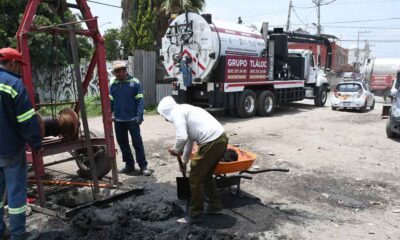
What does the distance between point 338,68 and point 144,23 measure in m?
52.4

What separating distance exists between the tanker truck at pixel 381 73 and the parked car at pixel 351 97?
983cm

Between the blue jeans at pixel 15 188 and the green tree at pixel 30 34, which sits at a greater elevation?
the green tree at pixel 30 34

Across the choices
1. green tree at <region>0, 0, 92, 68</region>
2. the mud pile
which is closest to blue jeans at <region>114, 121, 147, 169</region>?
the mud pile

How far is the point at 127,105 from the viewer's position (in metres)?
6.87

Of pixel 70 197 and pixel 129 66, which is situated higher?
pixel 129 66

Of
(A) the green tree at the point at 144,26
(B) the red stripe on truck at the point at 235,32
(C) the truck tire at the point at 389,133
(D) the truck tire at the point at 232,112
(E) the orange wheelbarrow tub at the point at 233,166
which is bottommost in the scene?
(C) the truck tire at the point at 389,133

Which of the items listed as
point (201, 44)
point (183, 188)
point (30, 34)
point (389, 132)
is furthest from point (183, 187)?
point (30, 34)

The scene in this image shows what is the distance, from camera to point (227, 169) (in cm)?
522

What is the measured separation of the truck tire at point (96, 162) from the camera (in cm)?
654

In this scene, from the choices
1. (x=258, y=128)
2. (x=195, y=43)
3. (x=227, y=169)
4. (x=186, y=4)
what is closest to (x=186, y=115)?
(x=227, y=169)

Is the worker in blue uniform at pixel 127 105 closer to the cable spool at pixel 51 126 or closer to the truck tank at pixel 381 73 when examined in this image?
the cable spool at pixel 51 126

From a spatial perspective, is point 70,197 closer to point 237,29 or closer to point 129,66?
point 237,29

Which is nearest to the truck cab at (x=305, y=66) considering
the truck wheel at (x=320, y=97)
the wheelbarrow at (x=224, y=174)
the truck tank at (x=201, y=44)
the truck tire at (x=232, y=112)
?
the truck wheel at (x=320, y=97)

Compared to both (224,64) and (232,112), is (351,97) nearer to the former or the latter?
(232,112)
